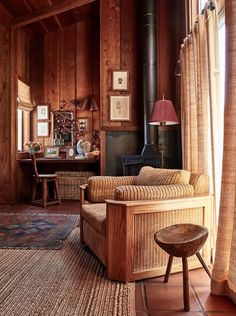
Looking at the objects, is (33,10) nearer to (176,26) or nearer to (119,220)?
(176,26)

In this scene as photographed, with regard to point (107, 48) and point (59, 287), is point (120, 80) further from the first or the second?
point (59, 287)

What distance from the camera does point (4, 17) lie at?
4828mm

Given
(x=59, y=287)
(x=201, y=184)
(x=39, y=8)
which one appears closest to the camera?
(x=59, y=287)

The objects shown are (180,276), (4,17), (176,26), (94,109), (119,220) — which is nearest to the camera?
(119,220)

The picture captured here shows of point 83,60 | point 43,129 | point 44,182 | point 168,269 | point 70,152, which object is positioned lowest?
point 168,269

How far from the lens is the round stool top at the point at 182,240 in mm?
1618

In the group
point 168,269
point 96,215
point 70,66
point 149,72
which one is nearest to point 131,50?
point 149,72

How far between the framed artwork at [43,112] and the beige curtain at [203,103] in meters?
3.57

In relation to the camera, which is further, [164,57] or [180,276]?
[164,57]

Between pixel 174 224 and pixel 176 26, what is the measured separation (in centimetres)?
355

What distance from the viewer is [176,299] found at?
5.77ft

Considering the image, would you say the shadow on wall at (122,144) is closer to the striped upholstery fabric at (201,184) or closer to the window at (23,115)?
the window at (23,115)

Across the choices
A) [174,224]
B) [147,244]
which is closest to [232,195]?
[174,224]

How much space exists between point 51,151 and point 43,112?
0.93m
